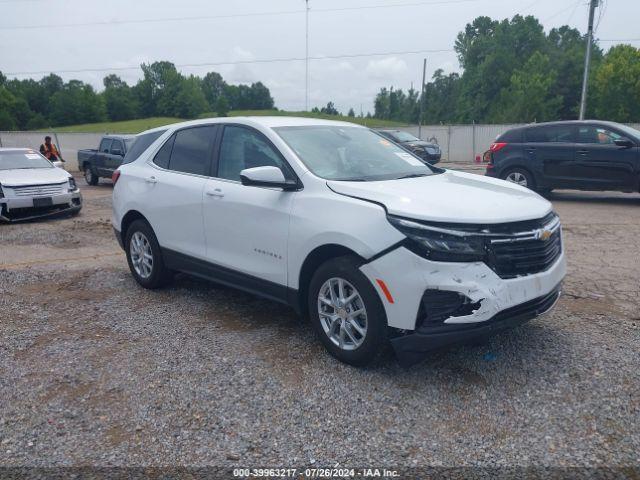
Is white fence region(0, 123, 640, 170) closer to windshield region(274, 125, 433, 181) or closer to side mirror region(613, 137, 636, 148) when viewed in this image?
side mirror region(613, 137, 636, 148)

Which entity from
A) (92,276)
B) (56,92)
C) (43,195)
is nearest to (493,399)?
(92,276)

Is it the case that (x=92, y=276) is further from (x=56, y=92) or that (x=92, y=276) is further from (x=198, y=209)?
(x=56, y=92)

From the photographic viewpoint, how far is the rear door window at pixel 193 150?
507 centimetres

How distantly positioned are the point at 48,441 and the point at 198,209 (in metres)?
2.39

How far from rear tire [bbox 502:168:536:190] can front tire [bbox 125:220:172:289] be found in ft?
27.7

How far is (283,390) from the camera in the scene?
11.8 feet

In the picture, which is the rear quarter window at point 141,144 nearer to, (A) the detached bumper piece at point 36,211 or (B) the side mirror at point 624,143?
(A) the detached bumper piece at point 36,211

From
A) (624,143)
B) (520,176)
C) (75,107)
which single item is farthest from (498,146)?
(75,107)

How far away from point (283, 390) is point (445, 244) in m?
1.42

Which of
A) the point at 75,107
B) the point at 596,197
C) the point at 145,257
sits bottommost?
the point at 596,197

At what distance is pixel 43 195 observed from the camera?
411 inches

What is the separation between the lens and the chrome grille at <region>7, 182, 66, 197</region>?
1019 cm

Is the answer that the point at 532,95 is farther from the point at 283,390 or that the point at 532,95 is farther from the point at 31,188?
the point at 283,390

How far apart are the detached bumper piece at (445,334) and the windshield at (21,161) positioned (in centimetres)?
1036
